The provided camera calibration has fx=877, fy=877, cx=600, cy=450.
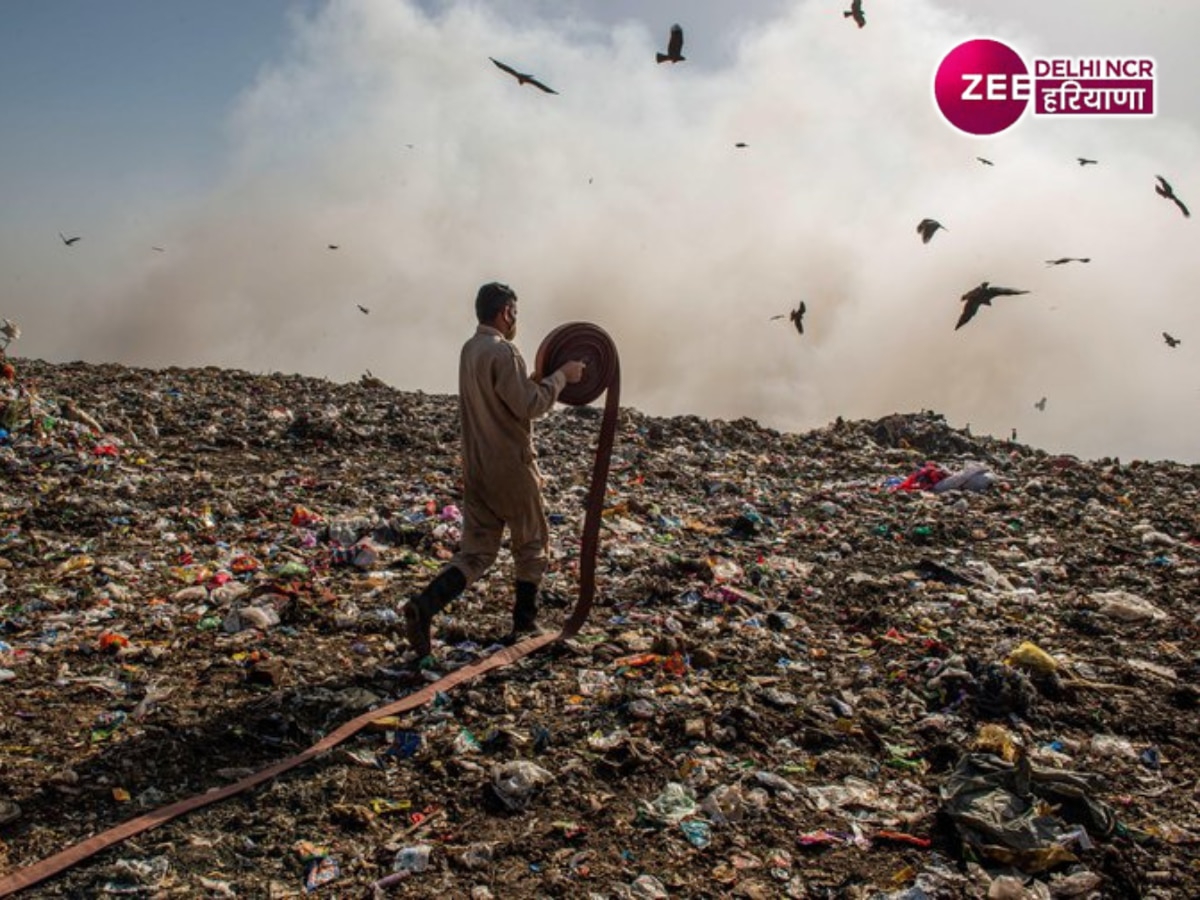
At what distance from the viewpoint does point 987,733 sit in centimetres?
373

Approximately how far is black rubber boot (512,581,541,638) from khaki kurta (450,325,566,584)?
0.11 m

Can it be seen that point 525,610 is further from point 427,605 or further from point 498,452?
point 498,452

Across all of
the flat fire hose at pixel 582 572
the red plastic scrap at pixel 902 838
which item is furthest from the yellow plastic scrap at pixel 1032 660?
the flat fire hose at pixel 582 572

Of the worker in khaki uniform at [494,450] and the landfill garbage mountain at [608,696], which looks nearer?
the landfill garbage mountain at [608,696]

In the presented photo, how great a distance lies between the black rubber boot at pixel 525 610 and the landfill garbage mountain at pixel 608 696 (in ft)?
0.52

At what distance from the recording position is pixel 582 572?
4.64 meters

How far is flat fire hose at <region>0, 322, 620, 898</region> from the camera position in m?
3.14

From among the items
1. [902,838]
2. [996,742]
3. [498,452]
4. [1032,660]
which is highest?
[498,452]

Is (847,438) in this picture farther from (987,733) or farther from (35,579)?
(35,579)

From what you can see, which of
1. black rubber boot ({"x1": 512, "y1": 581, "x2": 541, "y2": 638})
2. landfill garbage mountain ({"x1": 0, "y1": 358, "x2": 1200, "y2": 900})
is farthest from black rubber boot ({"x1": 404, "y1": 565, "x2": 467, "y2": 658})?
black rubber boot ({"x1": 512, "y1": 581, "x2": 541, "y2": 638})

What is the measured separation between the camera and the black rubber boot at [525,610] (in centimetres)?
442

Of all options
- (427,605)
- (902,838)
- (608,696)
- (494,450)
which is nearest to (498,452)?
(494,450)

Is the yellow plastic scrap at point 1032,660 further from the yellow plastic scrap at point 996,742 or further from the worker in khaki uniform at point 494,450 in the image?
the worker in khaki uniform at point 494,450

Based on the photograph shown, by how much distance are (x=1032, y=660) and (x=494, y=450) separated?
291 centimetres
